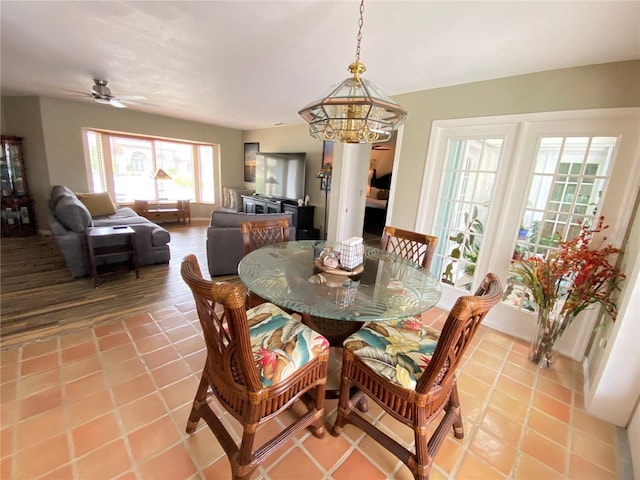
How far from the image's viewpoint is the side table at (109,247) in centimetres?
290

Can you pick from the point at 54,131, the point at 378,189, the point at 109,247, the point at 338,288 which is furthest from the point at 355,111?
the point at 54,131

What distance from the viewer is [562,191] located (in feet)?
7.29

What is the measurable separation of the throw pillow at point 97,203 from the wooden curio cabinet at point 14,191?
1.03 meters

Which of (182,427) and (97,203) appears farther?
(97,203)

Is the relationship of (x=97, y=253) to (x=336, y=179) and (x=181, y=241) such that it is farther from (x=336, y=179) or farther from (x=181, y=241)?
(x=336, y=179)

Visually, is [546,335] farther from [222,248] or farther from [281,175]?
[281,175]

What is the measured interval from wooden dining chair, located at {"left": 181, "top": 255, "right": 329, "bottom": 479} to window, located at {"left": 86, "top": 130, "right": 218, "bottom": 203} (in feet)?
19.6

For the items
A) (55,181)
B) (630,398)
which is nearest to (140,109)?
(55,181)

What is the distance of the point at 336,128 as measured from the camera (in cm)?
156

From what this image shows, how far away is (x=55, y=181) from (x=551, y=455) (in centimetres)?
722

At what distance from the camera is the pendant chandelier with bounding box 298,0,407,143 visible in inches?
49.6

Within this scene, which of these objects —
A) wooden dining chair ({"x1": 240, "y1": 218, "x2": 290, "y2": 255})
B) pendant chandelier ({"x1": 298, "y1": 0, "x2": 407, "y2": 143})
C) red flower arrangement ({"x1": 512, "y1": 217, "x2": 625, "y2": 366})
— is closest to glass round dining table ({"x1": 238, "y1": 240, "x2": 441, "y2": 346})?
wooden dining chair ({"x1": 240, "y1": 218, "x2": 290, "y2": 255})

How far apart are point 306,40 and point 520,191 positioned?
222cm

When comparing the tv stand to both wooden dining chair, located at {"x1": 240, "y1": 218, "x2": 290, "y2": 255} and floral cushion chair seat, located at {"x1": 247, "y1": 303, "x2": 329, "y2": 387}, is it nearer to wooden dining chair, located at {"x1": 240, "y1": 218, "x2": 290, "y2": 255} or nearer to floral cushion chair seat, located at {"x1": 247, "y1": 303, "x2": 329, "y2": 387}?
wooden dining chair, located at {"x1": 240, "y1": 218, "x2": 290, "y2": 255}
